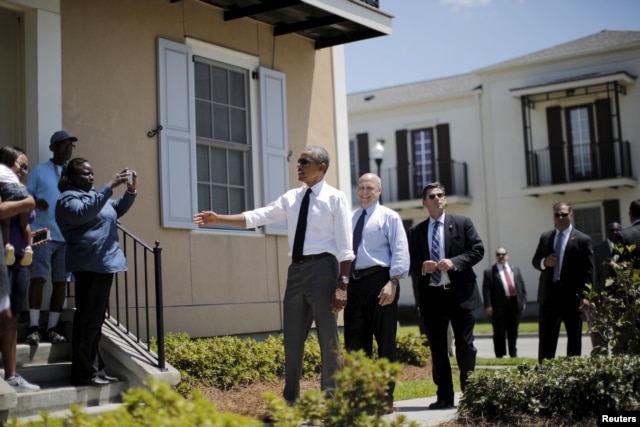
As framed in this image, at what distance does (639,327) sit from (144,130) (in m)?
5.55

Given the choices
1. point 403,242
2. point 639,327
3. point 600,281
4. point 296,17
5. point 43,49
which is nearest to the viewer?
point 639,327

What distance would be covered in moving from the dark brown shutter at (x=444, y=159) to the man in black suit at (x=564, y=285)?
21.6 metres

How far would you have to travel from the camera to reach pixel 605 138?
27.7 meters

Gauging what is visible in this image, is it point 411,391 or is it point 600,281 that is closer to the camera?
point 411,391

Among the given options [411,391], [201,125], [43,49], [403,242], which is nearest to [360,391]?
[403,242]

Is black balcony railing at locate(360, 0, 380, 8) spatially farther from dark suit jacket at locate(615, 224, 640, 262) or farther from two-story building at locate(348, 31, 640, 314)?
two-story building at locate(348, 31, 640, 314)

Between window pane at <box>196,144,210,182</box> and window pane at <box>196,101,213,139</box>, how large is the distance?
0.16 metres

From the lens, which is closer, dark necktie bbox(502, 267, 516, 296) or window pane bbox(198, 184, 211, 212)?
window pane bbox(198, 184, 211, 212)

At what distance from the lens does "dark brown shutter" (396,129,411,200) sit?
103 feet

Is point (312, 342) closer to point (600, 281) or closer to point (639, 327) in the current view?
point (600, 281)

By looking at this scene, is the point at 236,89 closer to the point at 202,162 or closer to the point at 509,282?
the point at 202,162

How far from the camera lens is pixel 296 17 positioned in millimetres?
11188

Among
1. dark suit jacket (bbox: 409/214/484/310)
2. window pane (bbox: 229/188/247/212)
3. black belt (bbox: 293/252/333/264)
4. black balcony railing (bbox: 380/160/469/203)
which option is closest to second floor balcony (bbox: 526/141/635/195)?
black balcony railing (bbox: 380/160/469/203)

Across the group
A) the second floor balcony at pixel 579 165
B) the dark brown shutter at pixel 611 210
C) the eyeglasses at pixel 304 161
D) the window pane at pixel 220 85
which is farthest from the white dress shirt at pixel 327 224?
the dark brown shutter at pixel 611 210
